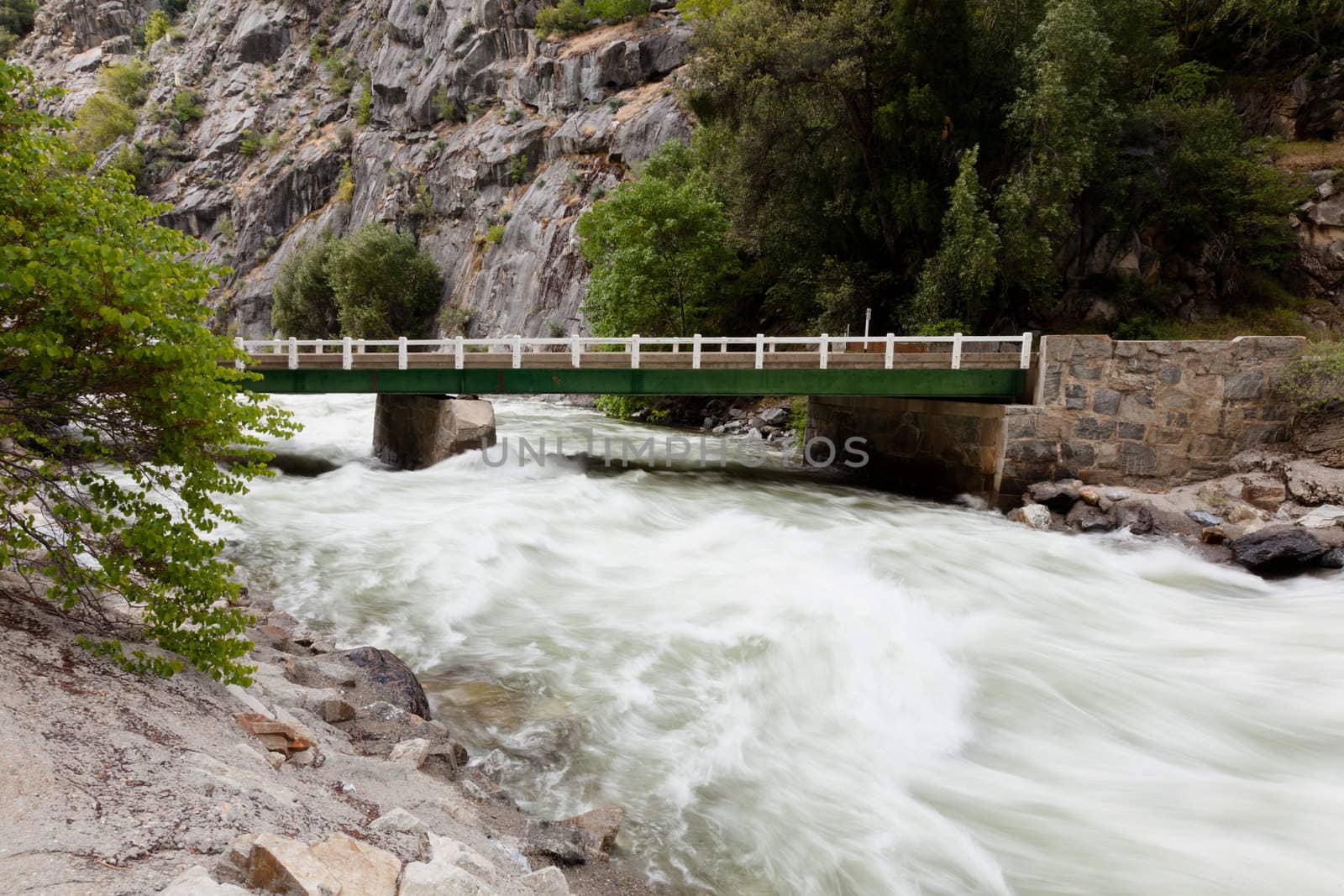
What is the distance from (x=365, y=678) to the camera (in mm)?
5738

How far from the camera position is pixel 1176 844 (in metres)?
4.90

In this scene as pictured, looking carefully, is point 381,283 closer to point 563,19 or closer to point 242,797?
point 563,19

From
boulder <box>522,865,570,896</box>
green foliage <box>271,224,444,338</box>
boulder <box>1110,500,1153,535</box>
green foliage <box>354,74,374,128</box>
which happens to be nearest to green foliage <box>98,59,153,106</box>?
green foliage <box>354,74,374,128</box>

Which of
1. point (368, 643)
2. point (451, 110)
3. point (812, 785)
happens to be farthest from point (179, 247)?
point (451, 110)

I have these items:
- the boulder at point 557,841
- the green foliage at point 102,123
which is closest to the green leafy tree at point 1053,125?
the boulder at point 557,841

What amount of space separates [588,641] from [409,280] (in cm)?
4654

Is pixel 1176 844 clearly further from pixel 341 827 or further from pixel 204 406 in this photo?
pixel 204 406

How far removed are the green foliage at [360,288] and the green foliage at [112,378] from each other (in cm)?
4502

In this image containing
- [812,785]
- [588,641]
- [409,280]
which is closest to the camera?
[812,785]

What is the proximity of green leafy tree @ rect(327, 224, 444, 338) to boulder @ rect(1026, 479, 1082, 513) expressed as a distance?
42.9 meters

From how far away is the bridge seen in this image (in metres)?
14.5

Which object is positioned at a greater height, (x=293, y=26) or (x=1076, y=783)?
(x=293, y=26)

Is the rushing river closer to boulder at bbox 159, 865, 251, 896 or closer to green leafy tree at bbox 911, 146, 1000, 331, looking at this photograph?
boulder at bbox 159, 865, 251, 896

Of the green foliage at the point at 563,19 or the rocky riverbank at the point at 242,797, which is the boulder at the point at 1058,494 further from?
the green foliage at the point at 563,19
